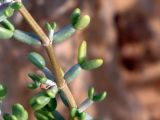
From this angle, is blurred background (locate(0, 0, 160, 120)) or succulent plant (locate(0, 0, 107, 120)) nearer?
succulent plant (locate(0, 0, 107, 120))

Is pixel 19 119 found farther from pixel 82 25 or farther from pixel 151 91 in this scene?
pixel 151 91

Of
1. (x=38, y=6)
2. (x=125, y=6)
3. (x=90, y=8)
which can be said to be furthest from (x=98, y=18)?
(x=125, y=6)

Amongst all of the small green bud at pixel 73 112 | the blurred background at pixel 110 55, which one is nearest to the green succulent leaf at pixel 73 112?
the small green bud at pixel 73 112

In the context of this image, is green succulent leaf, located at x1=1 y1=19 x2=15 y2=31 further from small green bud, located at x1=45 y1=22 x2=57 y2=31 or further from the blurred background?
the blurred background

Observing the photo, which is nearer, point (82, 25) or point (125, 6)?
point (82, 25)

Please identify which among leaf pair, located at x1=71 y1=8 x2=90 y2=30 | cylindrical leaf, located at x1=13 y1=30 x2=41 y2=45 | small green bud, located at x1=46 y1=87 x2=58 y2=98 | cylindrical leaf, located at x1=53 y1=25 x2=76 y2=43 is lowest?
small green bud, located at x1=46 y1=87 x2=58 y2=98

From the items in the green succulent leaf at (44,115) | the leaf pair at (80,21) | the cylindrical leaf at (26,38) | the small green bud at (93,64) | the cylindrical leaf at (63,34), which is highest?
the cylindrical leaf at (26,38)

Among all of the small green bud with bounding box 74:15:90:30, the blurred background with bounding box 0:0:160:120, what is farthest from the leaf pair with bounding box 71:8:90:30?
the blurred background with bounding box 0:0:160:120

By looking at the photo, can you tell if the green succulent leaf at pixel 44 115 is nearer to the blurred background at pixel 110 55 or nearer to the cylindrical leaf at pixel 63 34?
the cylindrical leaf at pixel 63 34
